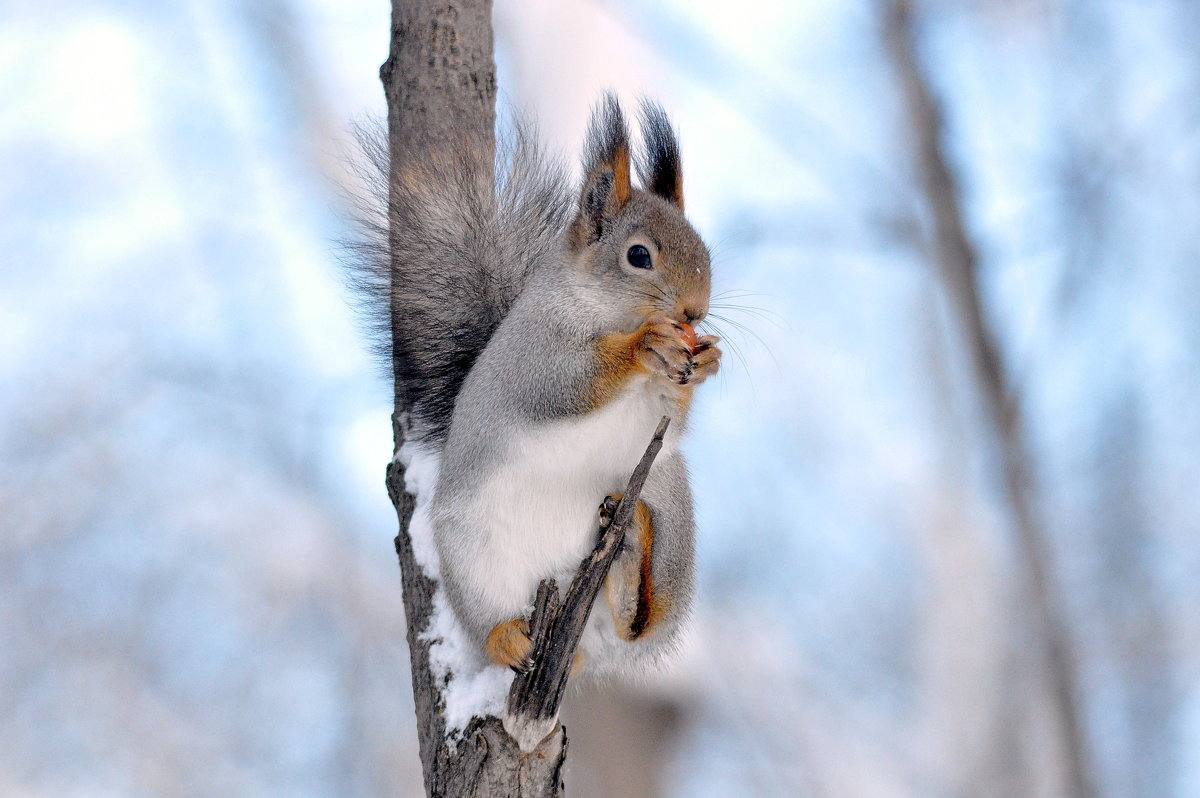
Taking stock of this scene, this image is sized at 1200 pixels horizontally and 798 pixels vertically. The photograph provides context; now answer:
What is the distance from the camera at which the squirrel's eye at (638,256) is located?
5.65 ft

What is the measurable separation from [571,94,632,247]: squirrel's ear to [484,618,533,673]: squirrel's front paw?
0.70 metres

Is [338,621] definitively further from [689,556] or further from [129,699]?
[689,556]

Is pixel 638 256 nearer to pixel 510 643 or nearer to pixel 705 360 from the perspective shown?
pixel 705 360

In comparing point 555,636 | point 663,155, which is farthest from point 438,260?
point 555,636

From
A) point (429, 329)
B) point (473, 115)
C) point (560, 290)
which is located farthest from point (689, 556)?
point (473, 115)

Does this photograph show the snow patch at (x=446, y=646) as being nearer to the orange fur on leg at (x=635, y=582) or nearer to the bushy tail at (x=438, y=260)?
the bushy tail at (x=438, y=260)

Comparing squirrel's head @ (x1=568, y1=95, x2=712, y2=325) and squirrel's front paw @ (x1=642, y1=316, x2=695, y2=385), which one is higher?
squirrel's head @ (x1=568, y1=95, x2=712, y2=325)

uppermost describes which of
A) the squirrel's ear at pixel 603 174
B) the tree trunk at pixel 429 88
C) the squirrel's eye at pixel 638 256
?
the tree trunk at pixel 429 88

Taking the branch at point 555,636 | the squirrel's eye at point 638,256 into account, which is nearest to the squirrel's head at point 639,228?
the squirrel's eye at point 638,256

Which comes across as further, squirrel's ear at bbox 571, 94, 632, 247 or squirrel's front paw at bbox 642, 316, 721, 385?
squirrel's ear at bbox 571, 94, 632, 247

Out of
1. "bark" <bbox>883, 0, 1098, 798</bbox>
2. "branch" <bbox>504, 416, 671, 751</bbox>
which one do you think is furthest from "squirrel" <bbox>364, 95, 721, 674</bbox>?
"bark" <bbox>883, 0, 1098, 798</bbox>

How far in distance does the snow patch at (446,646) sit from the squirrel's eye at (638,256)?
0.58 m

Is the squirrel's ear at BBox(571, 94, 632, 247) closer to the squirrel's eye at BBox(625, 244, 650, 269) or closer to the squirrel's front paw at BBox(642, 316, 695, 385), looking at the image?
the squirrel's eye at BBox(625, 244, 650, 269)

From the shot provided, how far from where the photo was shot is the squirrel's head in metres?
1.69
